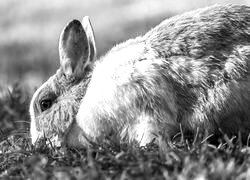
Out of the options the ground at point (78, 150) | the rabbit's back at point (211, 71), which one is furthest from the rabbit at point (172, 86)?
the ground at point (78, 150)

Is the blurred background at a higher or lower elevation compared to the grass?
lower

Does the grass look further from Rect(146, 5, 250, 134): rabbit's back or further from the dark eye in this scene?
the dark eye

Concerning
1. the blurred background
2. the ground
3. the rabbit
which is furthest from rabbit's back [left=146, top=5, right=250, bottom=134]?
the blurred background

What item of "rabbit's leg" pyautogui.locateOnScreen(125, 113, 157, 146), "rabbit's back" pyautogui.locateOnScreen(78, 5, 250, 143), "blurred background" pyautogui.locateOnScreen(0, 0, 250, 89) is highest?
"rabbit's back" pyautogui.locateOnScreen(78, 5, 250, 143)

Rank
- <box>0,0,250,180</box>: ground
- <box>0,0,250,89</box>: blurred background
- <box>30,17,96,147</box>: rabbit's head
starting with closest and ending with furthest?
<box>0,0,250,180</box>: ground → <box>30,17,96,147</box>: rabbit's head → <box>0,0,250,89</box>: blurred background

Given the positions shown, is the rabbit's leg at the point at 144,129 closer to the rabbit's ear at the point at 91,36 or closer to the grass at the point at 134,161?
the grass at the point at 134,161

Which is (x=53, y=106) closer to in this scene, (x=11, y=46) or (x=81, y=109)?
(x=81, y=109)
